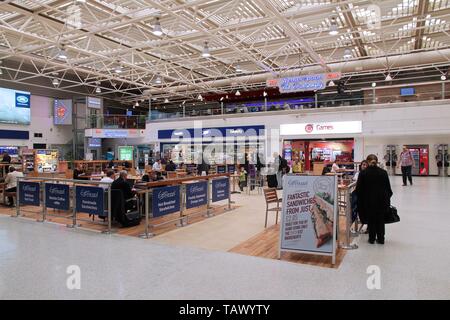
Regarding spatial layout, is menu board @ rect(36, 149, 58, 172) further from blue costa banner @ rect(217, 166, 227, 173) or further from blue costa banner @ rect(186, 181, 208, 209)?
blue costa banner @ rect(186, 181, 208, 209)

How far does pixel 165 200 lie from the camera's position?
6137 millimetres

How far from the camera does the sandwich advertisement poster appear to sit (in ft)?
14.1

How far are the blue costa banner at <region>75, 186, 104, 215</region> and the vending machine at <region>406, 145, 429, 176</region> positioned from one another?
55.6ft

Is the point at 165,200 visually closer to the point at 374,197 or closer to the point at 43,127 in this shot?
the point at 374,197

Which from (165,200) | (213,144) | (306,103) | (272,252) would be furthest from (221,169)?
(272,252)

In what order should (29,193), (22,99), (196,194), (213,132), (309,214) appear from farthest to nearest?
(213,132), (22,99), (29,193), (196,194), (309,214)

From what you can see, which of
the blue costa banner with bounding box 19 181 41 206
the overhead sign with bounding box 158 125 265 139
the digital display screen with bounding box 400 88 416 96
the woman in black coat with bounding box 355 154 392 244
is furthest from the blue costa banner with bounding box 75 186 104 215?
the digital display screen with bounding box 400 88 416 96

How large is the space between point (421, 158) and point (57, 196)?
58.4 ft

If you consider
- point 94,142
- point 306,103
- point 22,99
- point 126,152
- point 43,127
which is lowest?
point 126,152
